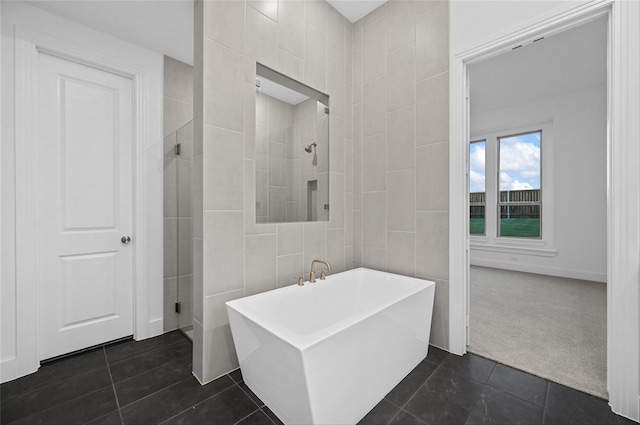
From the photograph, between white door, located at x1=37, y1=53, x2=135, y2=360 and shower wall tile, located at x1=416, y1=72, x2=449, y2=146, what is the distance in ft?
7.72

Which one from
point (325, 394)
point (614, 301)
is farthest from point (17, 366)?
point (614, 301)

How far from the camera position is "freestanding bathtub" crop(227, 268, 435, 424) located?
3.75 feet

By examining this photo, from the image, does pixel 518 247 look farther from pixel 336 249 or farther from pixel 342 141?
pixel 342 141

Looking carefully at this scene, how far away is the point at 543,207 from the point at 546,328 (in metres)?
2.85

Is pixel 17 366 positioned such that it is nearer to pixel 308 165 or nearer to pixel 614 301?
pixel 308 165

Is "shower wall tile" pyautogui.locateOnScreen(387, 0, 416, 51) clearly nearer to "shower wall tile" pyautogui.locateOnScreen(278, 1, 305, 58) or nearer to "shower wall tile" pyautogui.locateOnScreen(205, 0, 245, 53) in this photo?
"shower wall tile" pyautogui.locateOnScreen(278, 1, 305, 58)

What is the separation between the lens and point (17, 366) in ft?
5.79

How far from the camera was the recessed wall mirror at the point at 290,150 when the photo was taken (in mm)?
1996

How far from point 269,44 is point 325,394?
218 cm

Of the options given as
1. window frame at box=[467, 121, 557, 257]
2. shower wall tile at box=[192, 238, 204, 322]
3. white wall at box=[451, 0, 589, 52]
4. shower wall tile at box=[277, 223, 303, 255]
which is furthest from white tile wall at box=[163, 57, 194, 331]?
window frame at box=[467, 121, 557, 257]

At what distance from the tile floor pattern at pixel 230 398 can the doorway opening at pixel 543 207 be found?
24 cm

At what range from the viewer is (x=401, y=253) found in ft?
7.55

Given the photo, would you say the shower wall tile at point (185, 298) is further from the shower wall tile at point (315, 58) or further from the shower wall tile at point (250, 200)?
the shower wall tile at point (315, 58)

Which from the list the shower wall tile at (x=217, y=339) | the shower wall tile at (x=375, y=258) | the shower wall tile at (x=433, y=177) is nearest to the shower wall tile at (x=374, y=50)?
the shower wall tile at (x=433, y=177)
